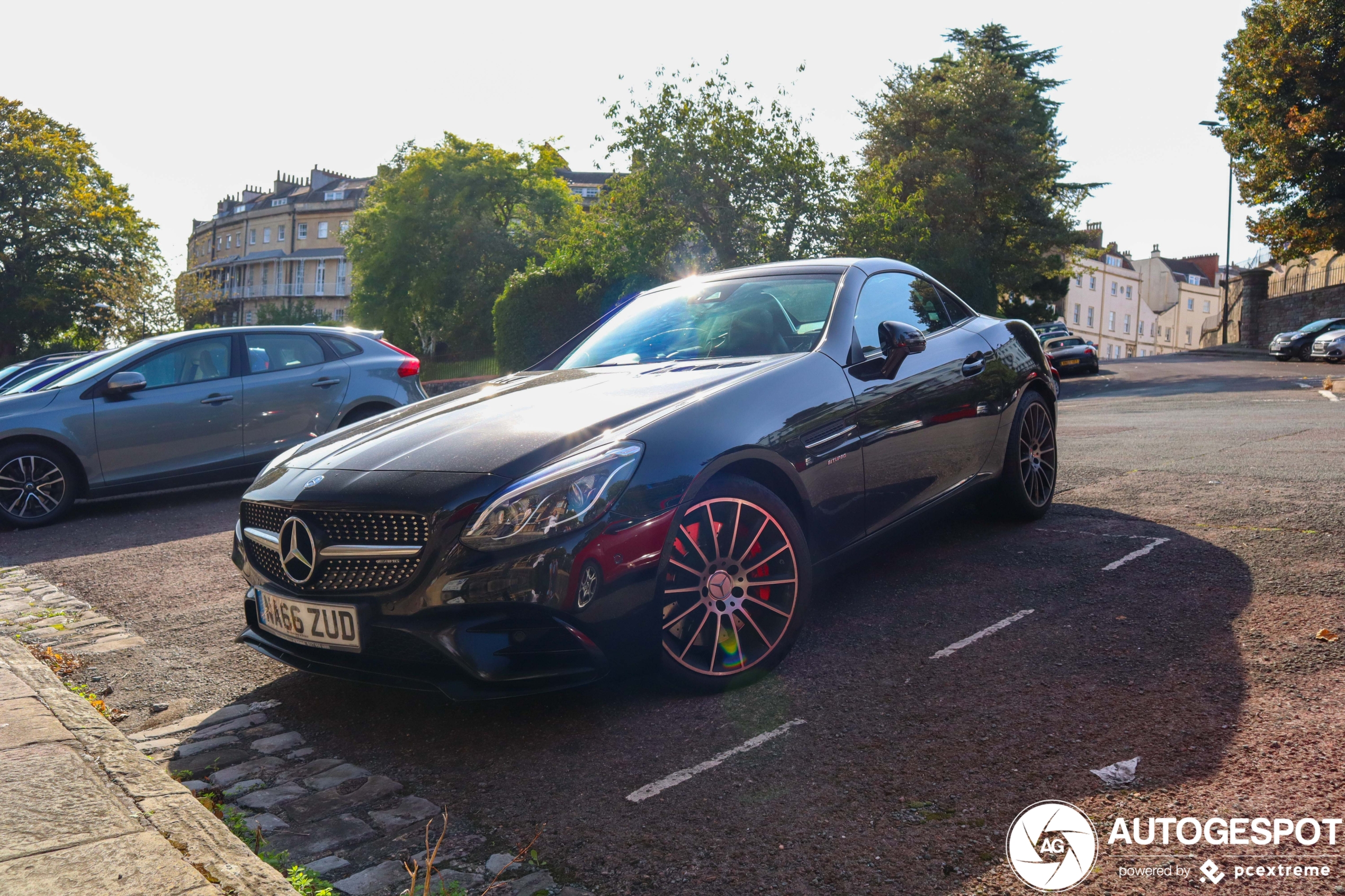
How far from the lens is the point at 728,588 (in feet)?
11.4

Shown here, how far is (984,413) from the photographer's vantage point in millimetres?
5223

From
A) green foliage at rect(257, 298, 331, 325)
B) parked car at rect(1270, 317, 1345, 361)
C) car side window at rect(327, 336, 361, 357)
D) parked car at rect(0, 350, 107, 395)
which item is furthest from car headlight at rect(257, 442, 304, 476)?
green foliage at rect(257, 298, 331, 325)

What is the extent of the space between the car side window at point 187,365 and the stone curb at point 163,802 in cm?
546

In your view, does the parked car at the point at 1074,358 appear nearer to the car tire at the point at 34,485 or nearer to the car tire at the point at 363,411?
the car tire at the point at 363,411

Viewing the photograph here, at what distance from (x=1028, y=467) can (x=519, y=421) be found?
10.9 ft

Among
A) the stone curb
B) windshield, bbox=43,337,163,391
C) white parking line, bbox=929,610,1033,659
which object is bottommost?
the stone curb

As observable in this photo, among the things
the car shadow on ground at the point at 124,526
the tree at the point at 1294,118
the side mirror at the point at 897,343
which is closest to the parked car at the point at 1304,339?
the tree at the point at 1294,118

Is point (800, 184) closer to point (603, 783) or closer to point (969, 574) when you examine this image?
point (969, 574)

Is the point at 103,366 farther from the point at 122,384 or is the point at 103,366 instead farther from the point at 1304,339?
the point at 1304,339

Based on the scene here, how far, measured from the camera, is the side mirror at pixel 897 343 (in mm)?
4336

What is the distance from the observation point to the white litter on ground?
268 centimetres

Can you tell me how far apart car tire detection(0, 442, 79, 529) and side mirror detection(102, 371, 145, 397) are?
65 cm

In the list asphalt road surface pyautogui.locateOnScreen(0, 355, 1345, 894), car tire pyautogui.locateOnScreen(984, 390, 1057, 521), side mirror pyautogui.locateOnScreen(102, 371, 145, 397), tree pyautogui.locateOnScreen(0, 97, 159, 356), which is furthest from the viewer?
tree pyautogui.locateOnScreen(0, 97, 159, 356)

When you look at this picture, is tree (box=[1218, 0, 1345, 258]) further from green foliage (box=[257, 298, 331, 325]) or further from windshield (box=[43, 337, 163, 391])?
green foliage (box=[257, 298, 331, 325])
